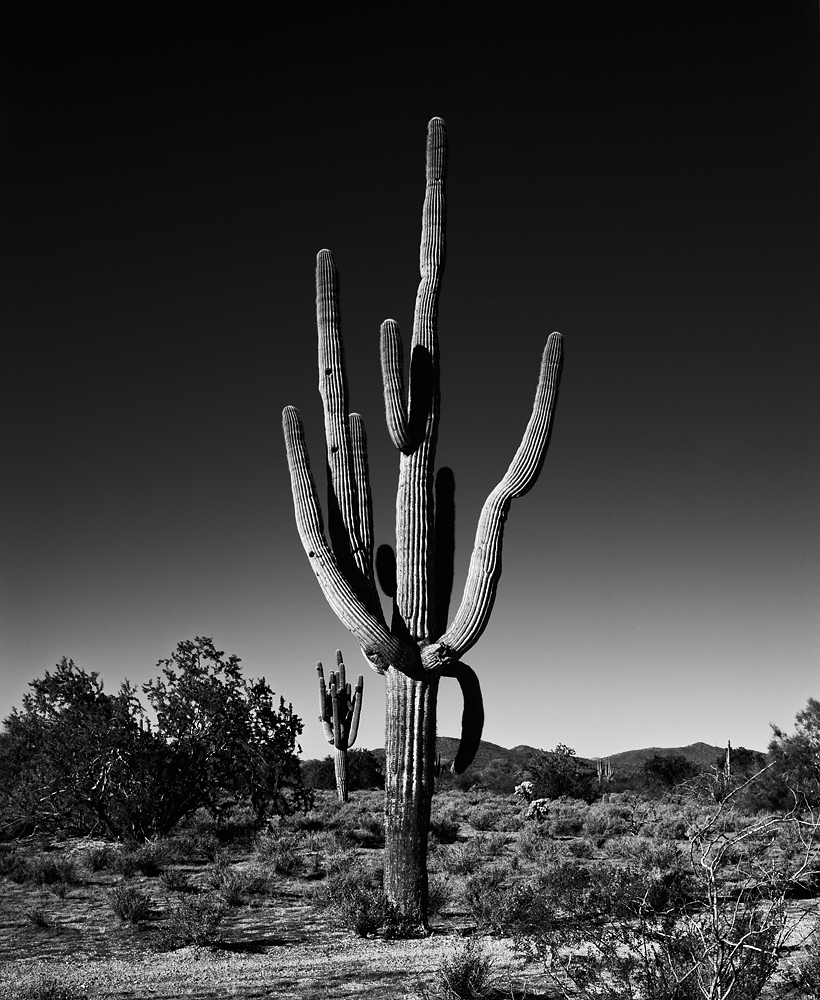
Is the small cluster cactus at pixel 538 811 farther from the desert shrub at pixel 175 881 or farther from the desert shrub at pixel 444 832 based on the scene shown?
the desert shrub at pixel 175 881

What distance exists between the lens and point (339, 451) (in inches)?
355

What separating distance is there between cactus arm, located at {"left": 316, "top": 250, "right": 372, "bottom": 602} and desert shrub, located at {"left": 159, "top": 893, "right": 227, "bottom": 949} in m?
3.68

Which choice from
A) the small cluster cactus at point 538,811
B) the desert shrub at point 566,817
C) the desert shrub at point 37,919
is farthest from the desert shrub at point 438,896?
the small cluster cactus at point 538,811

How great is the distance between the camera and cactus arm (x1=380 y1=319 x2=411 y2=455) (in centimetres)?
888

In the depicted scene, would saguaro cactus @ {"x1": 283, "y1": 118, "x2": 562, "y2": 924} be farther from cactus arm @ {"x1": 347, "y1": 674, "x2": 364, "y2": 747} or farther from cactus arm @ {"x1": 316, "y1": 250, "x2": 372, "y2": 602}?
cactus arm @ {"x1": 347, "y1": 674, "x2": 364, "y2": 747}

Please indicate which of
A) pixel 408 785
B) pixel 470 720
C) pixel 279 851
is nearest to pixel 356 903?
pixel 408 785

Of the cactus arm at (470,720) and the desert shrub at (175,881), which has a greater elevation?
the cactus arm at (470,720)

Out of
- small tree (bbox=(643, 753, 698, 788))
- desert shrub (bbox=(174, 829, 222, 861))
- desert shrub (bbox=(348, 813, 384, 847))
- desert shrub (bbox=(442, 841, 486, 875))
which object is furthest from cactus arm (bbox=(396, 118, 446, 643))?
small tree (bbox=(643, 753, 698, 788))

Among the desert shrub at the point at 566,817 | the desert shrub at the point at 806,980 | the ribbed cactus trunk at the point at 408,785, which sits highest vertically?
the ribbed cactus trunk at the point at 408,785

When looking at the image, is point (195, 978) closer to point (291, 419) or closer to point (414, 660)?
point (414, 660)

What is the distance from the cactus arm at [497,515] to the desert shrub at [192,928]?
12.1ft

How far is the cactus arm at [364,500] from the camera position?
859cm

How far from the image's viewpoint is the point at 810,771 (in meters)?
18.3

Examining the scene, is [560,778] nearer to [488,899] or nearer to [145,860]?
[145,860]
